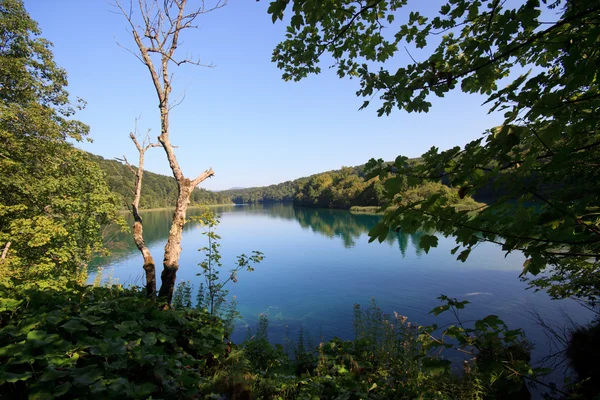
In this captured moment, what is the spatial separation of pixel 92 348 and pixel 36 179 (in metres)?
9.74

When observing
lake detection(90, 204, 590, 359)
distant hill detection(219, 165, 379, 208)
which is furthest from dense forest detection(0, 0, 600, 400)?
lake detection(90, 204, 590, 359)

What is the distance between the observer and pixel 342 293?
44.0ft

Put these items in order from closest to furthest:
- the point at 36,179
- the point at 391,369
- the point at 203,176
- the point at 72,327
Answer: the point at 72,327, the point at 391,369, the point at 203,176, the point at 36,179

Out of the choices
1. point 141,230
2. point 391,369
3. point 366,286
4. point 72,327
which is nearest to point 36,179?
point 141,230

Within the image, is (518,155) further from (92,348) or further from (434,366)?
(92,348)

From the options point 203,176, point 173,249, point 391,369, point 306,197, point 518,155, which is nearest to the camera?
point 518,155

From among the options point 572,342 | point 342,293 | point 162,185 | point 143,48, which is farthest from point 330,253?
point 162,185

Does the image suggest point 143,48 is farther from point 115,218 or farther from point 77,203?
point 115,218

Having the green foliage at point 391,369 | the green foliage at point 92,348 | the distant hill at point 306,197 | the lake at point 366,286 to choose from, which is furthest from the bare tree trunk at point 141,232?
the distant hill at point 306,197

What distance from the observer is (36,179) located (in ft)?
29.5

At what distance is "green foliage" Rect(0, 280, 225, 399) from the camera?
1933 mm

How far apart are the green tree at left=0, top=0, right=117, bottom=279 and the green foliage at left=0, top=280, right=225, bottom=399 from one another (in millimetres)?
5287

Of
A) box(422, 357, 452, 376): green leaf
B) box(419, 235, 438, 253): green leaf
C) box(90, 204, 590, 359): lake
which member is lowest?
box(90, 204, 590, 359): lake

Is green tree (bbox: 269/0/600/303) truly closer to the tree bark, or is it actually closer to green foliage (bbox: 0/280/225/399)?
green foliage (bbox: 0/280/225/399)
